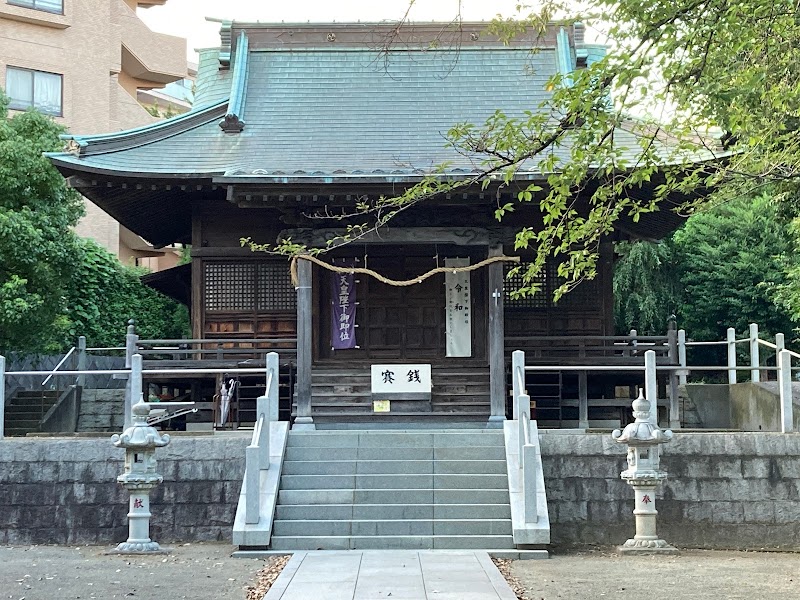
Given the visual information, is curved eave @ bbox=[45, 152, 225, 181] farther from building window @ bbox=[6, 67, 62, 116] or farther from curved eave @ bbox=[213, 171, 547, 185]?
building window @ bbox=[6, 67, 62, 116]

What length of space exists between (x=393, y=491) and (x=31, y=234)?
10848 millimetres

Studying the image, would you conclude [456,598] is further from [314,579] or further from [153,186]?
[153,186]

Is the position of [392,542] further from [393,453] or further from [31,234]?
[31,234]

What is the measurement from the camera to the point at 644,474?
11922mm

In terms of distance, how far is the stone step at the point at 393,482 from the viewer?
13016mm

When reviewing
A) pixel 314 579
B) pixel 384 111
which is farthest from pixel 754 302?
pixel 314 579

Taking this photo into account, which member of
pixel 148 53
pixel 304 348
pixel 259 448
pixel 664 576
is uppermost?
pixel 148 53

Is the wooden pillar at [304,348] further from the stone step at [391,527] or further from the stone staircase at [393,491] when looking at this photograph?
the stone step at [391,527]

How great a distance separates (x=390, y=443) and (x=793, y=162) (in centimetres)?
633

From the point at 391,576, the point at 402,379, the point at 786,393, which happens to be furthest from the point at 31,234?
the point at 786,393

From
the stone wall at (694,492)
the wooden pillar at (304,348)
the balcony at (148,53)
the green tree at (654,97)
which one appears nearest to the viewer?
the green tree at (654,97)

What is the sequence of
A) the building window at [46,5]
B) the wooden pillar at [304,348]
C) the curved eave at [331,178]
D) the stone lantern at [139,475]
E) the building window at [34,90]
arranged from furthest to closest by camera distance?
1. the building window at [46,5]
2. the building window at [34,90]
3. the wooden pillar at [304,348]
4. the curved eave at [331,178]
5. the stone lantern at [139,475]

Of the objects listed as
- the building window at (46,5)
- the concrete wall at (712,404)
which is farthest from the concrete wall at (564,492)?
the building window at (46,5)

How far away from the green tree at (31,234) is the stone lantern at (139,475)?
9.17m
